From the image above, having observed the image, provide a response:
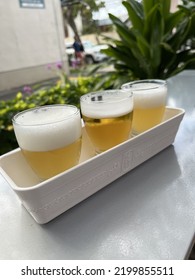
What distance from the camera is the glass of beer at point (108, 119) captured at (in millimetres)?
415

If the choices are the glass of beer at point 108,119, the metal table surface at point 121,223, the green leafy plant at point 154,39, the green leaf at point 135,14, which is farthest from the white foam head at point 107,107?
the green leaf at point 135,14

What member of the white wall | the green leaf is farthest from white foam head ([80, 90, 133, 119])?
the white wall

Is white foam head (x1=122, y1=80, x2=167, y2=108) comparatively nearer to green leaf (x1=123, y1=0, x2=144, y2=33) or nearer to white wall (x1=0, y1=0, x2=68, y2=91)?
green leaf (x1=123, y1=0, x2=144, y2=33)

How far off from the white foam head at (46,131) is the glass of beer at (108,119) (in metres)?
0.04

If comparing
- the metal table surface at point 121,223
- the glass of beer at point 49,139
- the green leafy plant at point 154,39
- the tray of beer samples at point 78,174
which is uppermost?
the green leafy plant at point 154,39

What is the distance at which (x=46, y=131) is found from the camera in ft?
1.14

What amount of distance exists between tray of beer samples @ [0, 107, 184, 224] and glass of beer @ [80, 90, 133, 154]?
3 centimetres

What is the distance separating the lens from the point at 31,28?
270 cm

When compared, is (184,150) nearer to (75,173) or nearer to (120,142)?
(120,142)

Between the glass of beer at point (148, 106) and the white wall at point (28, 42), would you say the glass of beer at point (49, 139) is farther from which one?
the white wall at point (28, 42)

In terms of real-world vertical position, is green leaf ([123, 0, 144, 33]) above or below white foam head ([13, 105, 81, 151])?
above

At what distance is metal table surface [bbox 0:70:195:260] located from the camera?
314mm

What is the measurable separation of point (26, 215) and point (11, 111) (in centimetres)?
98
